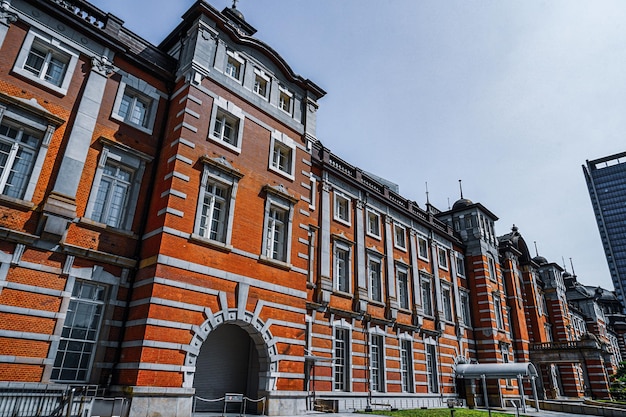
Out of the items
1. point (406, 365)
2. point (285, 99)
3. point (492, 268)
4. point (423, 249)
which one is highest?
point (285, 99)

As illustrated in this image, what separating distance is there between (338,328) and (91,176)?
42.2ft

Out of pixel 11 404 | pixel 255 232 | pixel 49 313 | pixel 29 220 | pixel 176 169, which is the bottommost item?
pixel 11 404

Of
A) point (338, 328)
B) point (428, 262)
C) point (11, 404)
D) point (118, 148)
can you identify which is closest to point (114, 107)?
point (118, 148)

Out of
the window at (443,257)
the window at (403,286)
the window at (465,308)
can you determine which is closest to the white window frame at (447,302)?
the window at (443,257)

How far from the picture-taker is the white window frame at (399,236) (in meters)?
26.0

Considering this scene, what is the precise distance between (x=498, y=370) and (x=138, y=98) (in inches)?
937

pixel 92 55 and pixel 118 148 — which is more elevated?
pixel 92 55

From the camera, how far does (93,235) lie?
12.5 metres

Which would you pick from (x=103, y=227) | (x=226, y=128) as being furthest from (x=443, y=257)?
(x=103, y=227)

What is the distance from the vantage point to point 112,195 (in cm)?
1335

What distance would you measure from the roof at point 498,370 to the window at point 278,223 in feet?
47.9

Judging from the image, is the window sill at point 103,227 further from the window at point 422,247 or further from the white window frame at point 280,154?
the window at point 422,247

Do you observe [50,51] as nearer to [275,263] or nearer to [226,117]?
[226,117]

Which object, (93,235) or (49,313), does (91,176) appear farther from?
(49,313)
